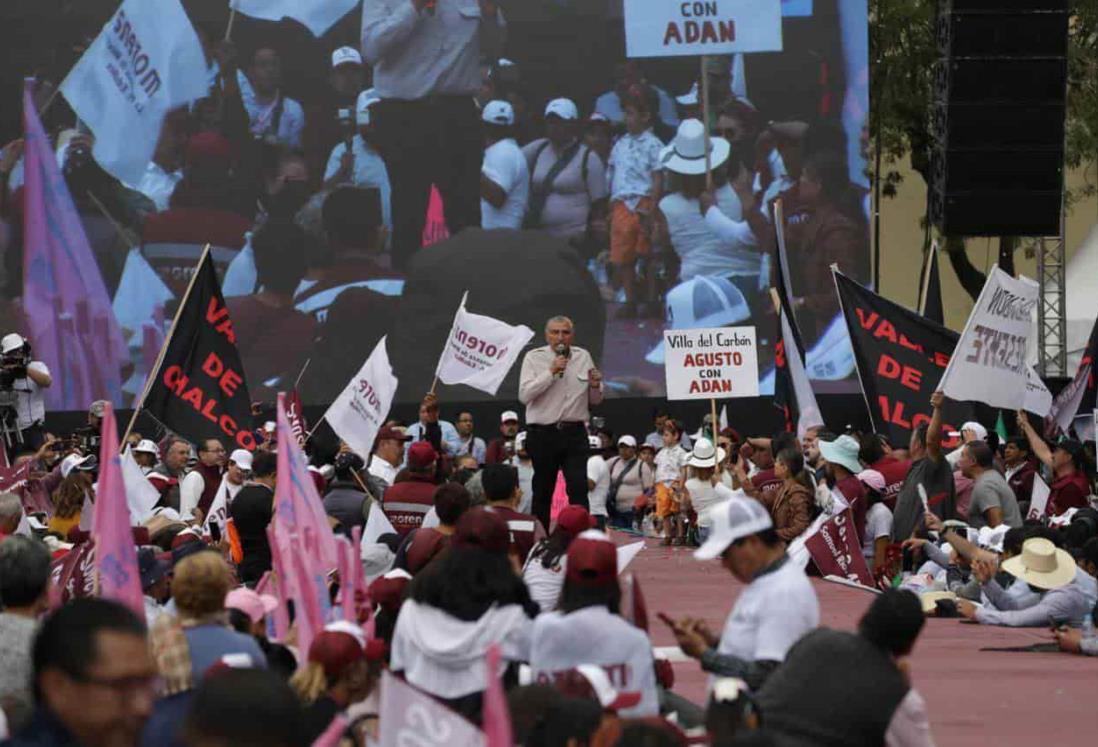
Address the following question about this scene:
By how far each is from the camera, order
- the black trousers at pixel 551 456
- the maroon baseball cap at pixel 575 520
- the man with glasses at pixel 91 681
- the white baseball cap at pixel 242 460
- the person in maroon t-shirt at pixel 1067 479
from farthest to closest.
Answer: the person in maroon t-shirt at pixel 1067 479 < the white baseball cap at pixel 242 460 < the black trousers at pixel 551 456 < the maroon baseball cap at pixel 575 520 < the man with glasses at pixel 91 681

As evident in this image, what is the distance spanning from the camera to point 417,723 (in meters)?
6.00

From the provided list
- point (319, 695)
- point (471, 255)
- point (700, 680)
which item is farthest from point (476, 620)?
point (471, 255)

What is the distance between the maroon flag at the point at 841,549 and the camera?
56.4 ft

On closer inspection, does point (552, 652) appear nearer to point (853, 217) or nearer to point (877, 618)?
point (877, 618)

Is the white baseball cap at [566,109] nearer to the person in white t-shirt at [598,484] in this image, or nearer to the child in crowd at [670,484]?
the child in crowd at [670,484]

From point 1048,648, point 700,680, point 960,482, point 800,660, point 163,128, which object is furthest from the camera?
point 163,128

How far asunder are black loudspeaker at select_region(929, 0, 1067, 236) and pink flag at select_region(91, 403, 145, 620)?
35.7 feet

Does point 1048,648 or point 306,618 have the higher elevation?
point 306,618

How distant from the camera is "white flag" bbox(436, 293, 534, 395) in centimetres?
2167

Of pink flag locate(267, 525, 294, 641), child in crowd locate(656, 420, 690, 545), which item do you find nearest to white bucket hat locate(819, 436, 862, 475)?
child in crowd locate(656, 420, 690, 545)

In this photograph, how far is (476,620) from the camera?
791 cm

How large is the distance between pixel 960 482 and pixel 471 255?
64.5 ft

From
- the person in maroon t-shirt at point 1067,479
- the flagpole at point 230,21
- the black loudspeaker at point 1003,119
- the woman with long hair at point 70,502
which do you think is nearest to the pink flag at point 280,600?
the woman with long hair at point 70,502

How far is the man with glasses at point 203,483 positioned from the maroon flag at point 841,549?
433cm
